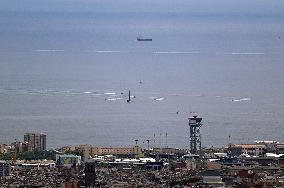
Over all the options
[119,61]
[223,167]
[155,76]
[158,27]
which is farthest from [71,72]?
[158,27]

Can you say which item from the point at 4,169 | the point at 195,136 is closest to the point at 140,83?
the point at 195,136

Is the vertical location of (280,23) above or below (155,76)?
above

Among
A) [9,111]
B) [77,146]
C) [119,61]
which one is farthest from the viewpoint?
[119,61]

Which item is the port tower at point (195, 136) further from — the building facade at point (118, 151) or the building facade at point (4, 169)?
the building facade at point (4, 169)

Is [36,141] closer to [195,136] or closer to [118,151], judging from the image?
[118,151]

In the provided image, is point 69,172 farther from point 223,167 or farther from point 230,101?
point 230,101

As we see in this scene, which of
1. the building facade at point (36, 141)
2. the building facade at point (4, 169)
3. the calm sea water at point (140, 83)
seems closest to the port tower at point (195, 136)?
the calm sea water at point (140, 83)
